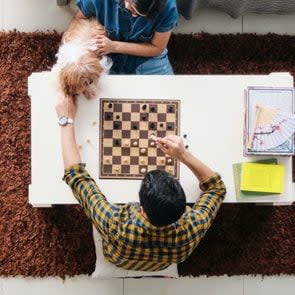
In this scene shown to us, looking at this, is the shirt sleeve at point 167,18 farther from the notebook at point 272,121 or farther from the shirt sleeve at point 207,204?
the shirt sleeve at point 207,204

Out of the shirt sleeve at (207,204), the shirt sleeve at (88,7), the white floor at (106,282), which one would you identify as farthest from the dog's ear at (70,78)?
the white floor at (106,282)

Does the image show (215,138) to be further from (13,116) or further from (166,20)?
(13,116)

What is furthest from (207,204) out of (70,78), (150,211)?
(70,78)

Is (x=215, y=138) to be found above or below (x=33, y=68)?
below

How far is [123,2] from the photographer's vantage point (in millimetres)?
1980

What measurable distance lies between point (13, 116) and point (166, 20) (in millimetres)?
1106

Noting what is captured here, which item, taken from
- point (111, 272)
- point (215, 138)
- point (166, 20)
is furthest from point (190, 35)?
point (111, 272)

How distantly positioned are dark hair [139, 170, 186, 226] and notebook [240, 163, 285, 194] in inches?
20.3

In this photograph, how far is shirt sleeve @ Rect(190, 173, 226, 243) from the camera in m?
1.83

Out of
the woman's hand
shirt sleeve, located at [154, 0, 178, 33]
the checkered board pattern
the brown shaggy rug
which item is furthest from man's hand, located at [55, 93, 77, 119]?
the brown shaggy rug

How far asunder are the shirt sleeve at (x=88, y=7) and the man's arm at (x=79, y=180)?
0.40m

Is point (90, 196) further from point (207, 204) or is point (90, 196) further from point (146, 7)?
point (146, 7)

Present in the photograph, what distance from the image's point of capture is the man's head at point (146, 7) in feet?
5.90

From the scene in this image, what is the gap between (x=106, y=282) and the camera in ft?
8.75
